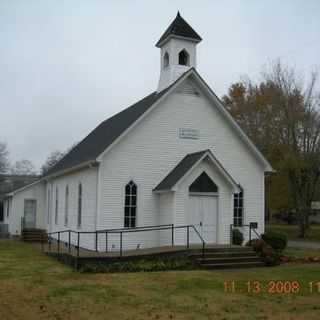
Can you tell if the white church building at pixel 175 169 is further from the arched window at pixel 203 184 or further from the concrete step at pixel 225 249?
the concrete step at pixel 225 249

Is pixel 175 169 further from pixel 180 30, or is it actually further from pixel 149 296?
pixel 149 296

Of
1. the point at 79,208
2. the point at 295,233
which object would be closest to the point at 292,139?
the point at 295,233

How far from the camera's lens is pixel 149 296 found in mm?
12305

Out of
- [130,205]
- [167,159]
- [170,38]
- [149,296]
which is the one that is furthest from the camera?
[170,38]

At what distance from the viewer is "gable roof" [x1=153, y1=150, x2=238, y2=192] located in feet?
71.3

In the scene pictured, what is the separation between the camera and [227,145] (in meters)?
24.9

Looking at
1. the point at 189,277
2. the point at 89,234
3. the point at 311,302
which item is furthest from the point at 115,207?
the point at 311,302

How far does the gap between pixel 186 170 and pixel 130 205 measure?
309 cm

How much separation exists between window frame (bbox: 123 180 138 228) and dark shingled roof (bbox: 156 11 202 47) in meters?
8.17

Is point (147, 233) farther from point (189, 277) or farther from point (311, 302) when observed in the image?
point (311, 302)

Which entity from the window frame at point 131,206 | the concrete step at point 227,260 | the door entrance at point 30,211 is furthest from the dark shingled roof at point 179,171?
the door entrance at point 30,211

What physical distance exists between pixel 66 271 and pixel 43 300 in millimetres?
5210

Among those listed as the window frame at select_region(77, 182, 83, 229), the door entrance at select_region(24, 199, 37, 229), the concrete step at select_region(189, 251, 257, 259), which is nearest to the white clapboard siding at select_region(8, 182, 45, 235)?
the door entrance at select_region(24, 199, 37, 229)
